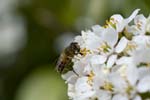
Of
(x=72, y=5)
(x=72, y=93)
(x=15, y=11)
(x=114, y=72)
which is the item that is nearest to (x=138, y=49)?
(x=114, y=72)

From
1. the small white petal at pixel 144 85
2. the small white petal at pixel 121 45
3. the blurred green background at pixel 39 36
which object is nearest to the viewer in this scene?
the small white petal at pixel 144 85

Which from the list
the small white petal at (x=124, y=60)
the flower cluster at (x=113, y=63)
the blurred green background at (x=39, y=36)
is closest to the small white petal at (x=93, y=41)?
the flower cluster at (x=113, y=63)

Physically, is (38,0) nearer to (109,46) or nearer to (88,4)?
(88,4)

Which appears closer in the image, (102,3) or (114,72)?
Result: (114,72)

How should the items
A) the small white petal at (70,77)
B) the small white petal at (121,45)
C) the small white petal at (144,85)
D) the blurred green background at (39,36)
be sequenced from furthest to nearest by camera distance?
the blurred green background at (39,36) < the small white petal at (70,77) < the small white petal at (121,45) < the small white petal at (144,85)

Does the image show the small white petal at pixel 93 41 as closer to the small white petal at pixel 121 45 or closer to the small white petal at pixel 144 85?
the small white petal at pixel 121 45

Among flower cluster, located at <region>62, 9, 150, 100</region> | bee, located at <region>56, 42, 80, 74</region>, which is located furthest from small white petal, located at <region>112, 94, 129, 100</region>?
bee, located at <region>56, 42, 80, 74</region>

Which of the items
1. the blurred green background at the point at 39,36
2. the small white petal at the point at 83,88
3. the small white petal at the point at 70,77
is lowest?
the small white petal at the point at 83,88
